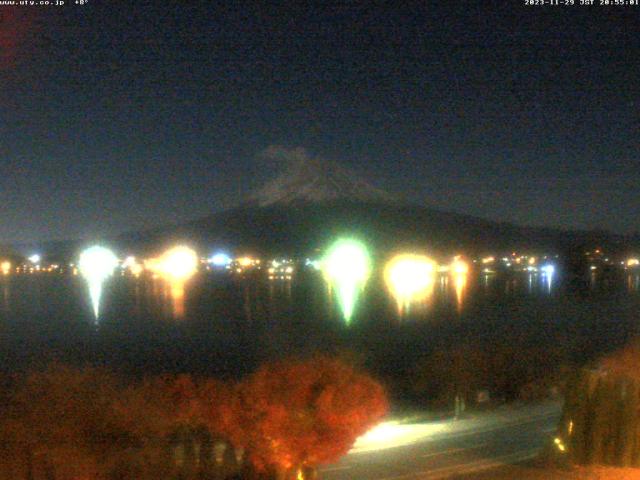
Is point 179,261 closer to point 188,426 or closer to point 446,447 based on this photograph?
point 188,426

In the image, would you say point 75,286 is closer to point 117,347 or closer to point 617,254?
point 117,347

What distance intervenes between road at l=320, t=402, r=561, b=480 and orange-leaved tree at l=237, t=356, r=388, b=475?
391 mm

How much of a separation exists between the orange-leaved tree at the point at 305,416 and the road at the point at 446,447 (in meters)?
0.39

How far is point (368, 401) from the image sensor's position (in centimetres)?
798

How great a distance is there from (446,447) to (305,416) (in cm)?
209

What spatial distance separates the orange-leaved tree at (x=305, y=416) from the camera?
23.8ft

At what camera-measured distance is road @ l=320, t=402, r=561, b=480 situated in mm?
7430

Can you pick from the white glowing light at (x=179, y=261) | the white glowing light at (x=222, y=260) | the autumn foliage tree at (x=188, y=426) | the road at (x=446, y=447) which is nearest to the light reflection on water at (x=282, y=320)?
the road at (x=446, y=447)

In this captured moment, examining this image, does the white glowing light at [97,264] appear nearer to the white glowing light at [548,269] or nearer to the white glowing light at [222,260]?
the white glowing light at [222,260]

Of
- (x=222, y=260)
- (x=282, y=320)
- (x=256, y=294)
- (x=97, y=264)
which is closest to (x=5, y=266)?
(x=97, y=264)

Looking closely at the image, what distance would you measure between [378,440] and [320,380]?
1862 mm

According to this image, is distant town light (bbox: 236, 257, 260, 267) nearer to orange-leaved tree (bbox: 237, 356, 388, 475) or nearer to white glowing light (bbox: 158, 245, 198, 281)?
white glowing light (bbox: 158, 245, 198, 281)

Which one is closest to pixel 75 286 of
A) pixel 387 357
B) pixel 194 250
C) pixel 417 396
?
pixel 194 250

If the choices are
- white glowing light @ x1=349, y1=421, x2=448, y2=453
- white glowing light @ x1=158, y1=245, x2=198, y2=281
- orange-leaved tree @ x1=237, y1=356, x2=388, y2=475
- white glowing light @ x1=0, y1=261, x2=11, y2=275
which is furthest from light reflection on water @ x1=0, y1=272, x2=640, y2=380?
white glowing light @ x1=0, y1=261, x2=11, y2=275
